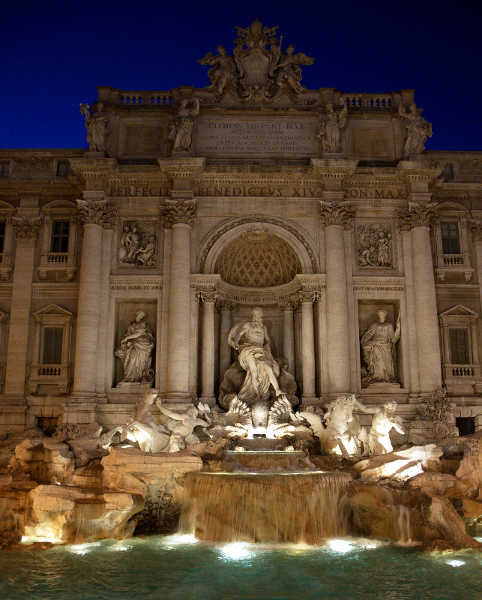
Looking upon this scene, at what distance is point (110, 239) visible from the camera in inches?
879

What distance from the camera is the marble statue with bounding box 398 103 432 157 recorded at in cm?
2278

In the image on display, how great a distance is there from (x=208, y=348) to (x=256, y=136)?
887 centimetres

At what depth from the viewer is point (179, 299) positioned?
21344 millimetres

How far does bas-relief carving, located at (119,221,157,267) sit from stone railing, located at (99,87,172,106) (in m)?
5.45

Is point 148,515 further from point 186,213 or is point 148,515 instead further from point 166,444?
point 186,213

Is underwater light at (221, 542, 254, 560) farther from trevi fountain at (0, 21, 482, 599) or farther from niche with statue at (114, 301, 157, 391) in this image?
niche with statue at (114, 301, 157, 391)

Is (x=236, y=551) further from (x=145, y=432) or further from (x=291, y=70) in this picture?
(x=291, y=70)

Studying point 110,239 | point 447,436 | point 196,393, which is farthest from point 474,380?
point 110,239

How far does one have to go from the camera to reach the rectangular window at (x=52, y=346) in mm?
22469

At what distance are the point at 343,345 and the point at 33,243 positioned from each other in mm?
12929

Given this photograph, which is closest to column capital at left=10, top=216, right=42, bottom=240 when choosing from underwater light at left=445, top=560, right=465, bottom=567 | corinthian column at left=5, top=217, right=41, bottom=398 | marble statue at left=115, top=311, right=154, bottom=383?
corinthian column at left=5, top=217, right=41, bottom=398

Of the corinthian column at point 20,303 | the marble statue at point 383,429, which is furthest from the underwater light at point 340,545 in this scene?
the corinthian column at point 20,303

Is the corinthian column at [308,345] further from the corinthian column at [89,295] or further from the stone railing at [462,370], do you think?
the corinthian column at [89,295]

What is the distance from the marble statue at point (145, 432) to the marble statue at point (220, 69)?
13.1 meters
